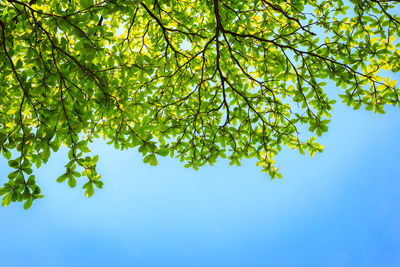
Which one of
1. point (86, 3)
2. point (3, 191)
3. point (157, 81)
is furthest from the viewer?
point (157, 81)

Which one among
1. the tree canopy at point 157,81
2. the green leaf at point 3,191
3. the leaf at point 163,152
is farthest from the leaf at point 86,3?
the green leaf at point 3,191

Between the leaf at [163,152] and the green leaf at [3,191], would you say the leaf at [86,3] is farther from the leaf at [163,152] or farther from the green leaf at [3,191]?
the green leaf at [3,191]

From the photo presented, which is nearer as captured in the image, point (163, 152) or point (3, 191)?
point (3, 191)

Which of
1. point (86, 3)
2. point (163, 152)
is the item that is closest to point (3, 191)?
point (163, 152)

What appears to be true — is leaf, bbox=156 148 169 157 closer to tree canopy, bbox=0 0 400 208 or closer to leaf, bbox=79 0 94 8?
tree canopy, bbox=0 0 400 208

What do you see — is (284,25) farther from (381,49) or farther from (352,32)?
(381,49)

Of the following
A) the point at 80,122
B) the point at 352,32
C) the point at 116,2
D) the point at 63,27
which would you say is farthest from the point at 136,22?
the point at 352,32

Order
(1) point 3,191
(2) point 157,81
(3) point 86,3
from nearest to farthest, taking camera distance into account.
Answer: (1) point 3,191 → (3) point 86,3 → (2) point 157,81

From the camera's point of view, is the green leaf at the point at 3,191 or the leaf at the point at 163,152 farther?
the leaf at the point at 163,152

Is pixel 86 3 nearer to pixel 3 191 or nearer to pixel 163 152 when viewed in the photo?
pixel 163 152

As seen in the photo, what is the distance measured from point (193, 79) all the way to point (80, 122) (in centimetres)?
251

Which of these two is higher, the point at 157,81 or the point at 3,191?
the point at 157,81

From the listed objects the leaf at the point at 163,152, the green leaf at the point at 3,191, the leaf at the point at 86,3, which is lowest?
the green leaf at the point at 3,191

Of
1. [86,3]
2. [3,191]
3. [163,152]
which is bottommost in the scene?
[3,191]
